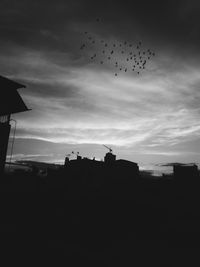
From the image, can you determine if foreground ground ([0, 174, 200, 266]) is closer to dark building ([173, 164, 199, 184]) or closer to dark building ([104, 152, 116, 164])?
dark building ([173, 164, 199, 184])

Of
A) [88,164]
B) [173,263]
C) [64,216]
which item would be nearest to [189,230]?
[173,263]

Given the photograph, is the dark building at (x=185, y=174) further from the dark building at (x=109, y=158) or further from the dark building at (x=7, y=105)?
the dark building at (x=7, y=105)

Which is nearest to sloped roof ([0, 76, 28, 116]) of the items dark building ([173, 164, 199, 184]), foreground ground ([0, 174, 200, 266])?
foreground ground ([0, 174, 200, 266])

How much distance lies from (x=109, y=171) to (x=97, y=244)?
34.0 m

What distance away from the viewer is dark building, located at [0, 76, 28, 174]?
20.1 m

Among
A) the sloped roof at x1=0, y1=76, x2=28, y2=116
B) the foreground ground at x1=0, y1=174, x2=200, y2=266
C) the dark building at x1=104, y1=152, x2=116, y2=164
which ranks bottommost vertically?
the foreground ground at x1=0, y1=174, x2=200, y2=266

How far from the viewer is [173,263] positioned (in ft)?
32.3

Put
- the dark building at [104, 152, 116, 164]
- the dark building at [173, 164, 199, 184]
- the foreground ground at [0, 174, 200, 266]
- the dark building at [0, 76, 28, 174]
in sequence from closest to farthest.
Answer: the foreground ground at [0, 174, 200, 266], the dark building at [0, 76, 28, 174], the dark building at [173, 164, 199, 184], the dark building at [104, 152, 116, 164]

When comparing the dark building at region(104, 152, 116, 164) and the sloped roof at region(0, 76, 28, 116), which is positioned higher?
the sloped roof at region(0, 76, 28, 116)

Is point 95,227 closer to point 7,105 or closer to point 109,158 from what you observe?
point 7,105

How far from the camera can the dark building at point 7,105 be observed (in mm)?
20078

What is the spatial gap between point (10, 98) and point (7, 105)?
109 cm

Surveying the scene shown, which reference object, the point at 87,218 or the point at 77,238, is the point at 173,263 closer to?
the point at 77,238

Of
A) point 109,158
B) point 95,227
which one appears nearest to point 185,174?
point 109,158
